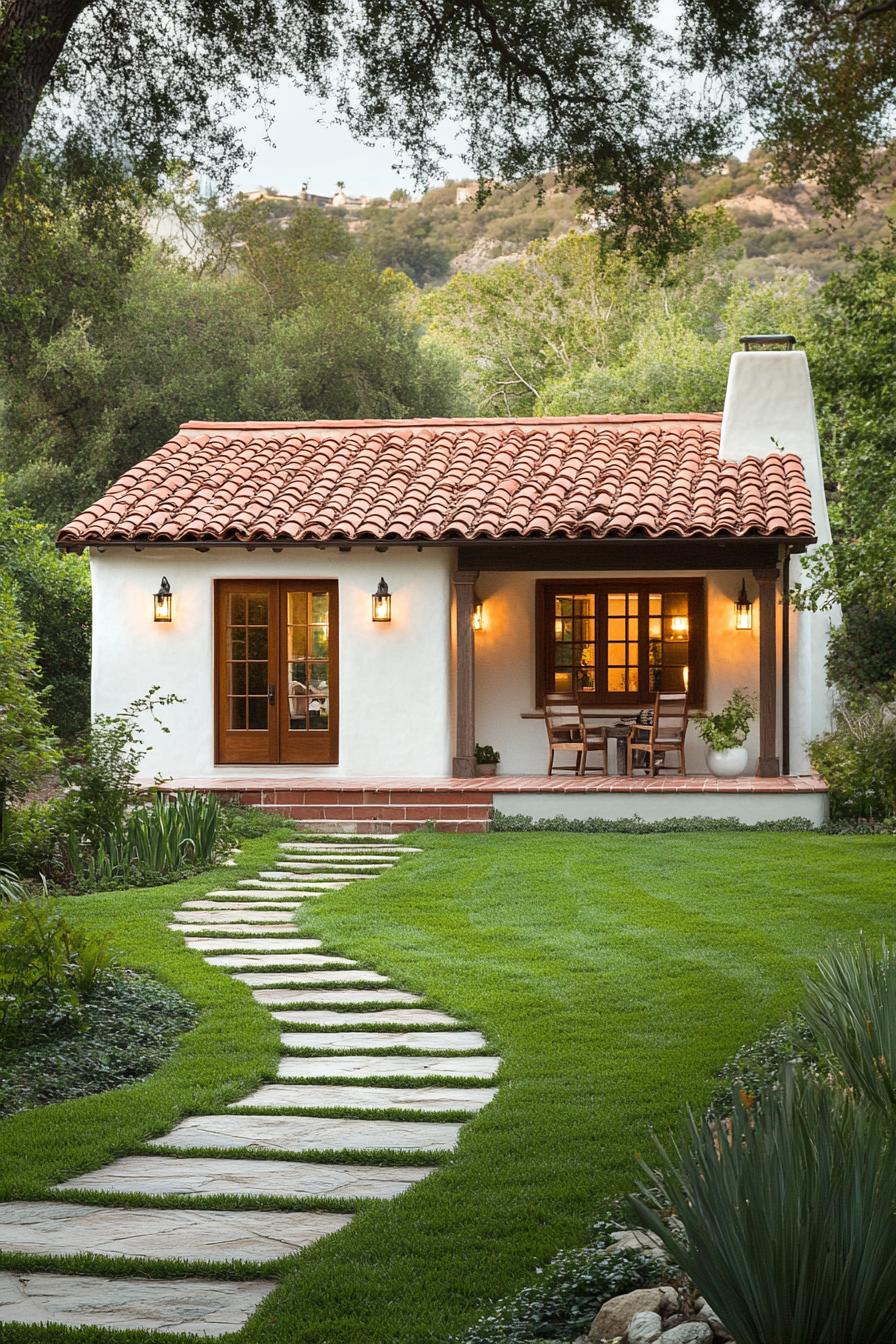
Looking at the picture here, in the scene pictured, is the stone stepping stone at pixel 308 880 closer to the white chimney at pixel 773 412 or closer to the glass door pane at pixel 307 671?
the glass door pane at pixel 307 671

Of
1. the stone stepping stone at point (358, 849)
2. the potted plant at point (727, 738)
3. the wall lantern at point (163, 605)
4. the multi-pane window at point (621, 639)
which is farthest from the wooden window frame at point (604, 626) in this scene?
the stone stepping stone at point (358, 849)

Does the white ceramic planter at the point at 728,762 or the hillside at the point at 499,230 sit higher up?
the hillside at the point at 499,230

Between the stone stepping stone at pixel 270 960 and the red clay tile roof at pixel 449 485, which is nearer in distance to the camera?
Answer: the stone stepping stone at pixel 270 960

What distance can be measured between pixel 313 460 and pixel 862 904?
33.3 feet

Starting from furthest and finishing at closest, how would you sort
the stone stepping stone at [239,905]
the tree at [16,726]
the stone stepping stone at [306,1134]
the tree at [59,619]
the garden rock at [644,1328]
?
the tree at [59,619]
the tree at [16,726]
the stone stepping stone at [239,905]
the stone stepping stone at [306,1134]
the garden rock at [644,1328]

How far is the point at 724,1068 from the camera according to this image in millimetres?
5598

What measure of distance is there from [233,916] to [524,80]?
18.0 ft

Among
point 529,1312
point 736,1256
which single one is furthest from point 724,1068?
point 736,1256

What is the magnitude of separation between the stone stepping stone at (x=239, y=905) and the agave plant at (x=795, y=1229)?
24.4ft

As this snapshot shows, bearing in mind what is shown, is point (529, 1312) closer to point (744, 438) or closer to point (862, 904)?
point (862, 904)

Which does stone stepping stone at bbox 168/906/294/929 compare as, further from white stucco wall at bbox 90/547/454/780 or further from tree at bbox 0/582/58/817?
white stucco wall at bbox 90/547/454/780

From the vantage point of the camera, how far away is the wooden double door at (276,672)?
632 inches

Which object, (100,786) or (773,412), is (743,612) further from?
(100,786)

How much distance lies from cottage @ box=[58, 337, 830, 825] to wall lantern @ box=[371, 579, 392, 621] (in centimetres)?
2
